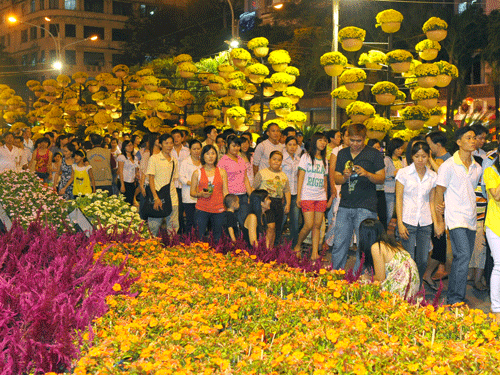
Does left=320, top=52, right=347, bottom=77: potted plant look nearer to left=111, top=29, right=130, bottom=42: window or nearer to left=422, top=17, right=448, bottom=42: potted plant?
left=422, top=17, right=448, bottom=42: potted plant

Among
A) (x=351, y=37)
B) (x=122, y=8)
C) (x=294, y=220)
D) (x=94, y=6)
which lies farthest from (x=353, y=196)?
(x=122, y=8)

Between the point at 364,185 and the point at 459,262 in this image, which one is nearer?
the point at 459,262

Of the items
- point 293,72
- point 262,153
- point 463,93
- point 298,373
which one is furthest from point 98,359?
point 463,93

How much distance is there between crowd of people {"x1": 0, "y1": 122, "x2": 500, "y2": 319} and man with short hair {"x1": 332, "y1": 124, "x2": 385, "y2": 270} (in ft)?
0.04

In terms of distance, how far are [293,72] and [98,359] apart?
1849 centimetres

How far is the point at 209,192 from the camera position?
28.7 feet

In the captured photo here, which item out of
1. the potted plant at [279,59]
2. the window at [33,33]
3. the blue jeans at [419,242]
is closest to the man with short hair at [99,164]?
the blue jeans at [419,242]

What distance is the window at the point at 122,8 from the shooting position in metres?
90.7

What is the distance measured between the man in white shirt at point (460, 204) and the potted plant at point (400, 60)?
36.1 ft

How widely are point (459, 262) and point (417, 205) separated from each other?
2.71ft

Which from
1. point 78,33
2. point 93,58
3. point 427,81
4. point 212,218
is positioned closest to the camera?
point 212,218

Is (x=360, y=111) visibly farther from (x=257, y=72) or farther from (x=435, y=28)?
(x=257, y=72)

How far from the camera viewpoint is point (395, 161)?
1109cm

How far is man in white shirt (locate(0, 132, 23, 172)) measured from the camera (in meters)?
14.3
